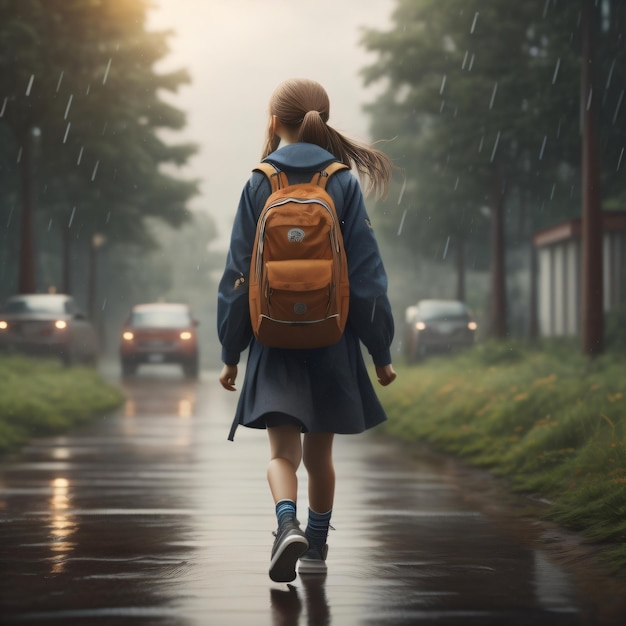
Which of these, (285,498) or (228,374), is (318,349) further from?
(285,498)

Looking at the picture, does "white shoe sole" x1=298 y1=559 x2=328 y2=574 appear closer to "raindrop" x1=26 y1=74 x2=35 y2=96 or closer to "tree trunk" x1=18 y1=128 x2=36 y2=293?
"raindrop" x1=26 y1=74 x2=35 y2=96

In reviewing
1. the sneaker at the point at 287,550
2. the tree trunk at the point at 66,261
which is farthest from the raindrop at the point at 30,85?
the sneaker at the point at 287,550

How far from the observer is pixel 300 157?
18.1 feet

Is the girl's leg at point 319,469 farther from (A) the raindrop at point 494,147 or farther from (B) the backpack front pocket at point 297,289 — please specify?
(A) the raindrop at point 494,147

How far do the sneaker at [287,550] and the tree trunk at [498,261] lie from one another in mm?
23280

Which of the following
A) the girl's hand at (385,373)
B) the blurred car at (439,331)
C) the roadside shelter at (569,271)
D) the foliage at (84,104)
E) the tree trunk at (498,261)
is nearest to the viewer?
the girl's hand at (385,373)

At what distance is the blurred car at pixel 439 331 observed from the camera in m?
29.7

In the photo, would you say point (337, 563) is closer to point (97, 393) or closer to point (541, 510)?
point (541, 510)

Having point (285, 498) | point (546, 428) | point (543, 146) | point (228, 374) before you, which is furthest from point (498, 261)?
point (285, 498)

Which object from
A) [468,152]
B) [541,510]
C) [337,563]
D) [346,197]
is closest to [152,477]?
[541,510]

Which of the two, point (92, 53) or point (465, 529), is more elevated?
point (92, 53)

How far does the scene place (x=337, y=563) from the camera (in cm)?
594

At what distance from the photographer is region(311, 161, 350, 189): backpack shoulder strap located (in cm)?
545

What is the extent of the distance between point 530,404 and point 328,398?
259 inches
